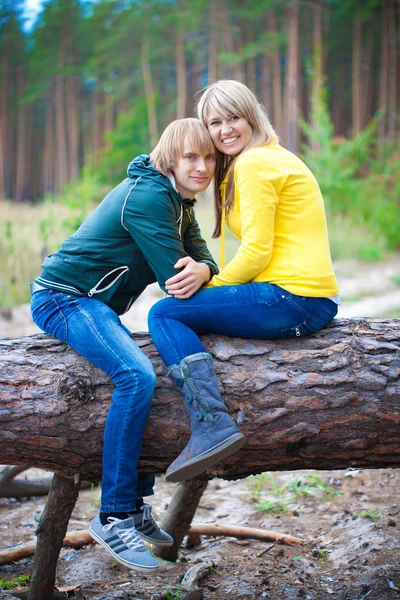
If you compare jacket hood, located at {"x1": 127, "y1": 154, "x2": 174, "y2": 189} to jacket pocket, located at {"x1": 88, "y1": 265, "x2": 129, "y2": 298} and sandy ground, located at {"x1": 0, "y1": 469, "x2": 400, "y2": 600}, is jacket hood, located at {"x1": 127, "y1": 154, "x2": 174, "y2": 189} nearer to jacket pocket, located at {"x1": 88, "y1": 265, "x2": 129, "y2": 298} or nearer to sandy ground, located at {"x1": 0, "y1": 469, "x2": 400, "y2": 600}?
jacket pocket, located at {"x1": 88, "y1": 265, "x2": 129, "y2": 298}

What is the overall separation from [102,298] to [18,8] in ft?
44.6

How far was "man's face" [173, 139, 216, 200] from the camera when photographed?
2.49 m

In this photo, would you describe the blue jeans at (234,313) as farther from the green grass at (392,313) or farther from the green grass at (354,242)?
the green grass at (354,242)

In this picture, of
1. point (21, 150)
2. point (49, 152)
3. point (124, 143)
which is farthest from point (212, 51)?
point (21, 150)

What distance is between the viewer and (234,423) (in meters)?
2.18

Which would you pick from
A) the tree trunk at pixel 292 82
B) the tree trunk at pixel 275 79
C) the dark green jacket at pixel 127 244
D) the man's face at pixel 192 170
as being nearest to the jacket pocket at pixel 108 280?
the dark green jacket at pixel 127 244

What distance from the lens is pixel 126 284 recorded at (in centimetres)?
261

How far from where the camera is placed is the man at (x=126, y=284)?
2229 millimetres

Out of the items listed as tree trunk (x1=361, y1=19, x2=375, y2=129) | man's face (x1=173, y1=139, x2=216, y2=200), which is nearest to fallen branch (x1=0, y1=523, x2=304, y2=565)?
man's face (x1=173, y1=139, x2=216, y2=200)

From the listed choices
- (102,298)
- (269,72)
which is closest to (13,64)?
(269,72)

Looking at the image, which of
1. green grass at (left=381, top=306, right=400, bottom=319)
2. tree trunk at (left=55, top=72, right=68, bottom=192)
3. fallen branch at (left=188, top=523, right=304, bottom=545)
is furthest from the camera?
tree trunk at (left=55, top=72, right=68, bottom=192)

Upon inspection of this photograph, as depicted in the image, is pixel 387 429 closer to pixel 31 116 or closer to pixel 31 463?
pixel 31 463

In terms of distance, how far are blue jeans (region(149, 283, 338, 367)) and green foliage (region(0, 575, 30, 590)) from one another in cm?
142

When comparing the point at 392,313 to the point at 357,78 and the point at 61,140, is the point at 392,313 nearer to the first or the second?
the point at 357,78
